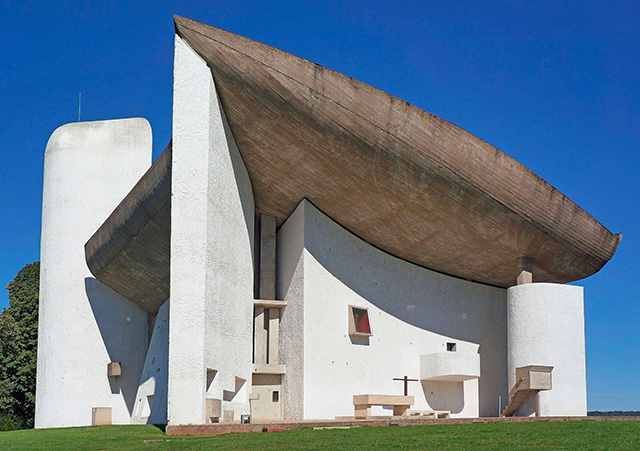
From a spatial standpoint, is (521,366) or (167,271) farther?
(167,271)

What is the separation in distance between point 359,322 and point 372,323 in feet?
2.42

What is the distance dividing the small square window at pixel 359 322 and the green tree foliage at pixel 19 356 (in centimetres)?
1515

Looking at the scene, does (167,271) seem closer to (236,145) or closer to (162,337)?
(162,337)

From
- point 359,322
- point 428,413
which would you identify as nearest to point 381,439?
point 359,322

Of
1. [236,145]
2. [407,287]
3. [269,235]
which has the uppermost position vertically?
[236,145]

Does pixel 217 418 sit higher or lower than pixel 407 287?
lower

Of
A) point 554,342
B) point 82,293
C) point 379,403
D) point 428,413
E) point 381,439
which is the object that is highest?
point 82,293

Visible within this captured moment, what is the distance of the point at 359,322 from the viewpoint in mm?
22969

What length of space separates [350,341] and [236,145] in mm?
6807

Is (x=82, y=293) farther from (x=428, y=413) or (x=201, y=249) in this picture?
(x=428, y=413)

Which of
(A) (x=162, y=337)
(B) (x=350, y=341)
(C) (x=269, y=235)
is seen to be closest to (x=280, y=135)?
(C) (x=269, y=235)

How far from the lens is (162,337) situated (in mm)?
24203

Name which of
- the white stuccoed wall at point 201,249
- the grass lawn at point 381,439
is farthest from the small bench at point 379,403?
the grass lawn at point 381,439

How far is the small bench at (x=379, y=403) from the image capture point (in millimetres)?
21698
